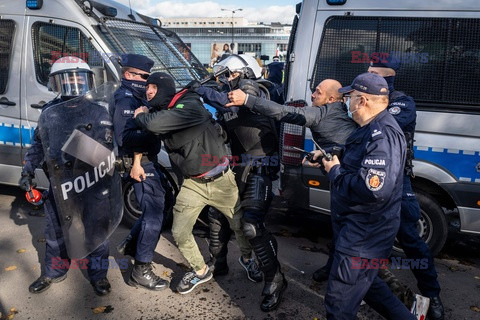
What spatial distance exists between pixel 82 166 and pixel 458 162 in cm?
312

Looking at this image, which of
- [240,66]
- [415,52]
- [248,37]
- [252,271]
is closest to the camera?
[240,66]

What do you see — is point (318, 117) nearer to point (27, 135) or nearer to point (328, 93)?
point (328, 93)

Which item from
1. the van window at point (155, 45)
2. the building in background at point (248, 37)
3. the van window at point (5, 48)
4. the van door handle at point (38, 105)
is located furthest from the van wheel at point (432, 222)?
the building in background at point (248, 37)

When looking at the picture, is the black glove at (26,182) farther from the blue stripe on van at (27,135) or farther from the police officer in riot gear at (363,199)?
the police officer in riot gear at (363,199)

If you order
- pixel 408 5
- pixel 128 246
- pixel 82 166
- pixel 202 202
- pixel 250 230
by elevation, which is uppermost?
pixel 408 5

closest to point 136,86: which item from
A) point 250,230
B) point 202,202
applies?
point 202,202

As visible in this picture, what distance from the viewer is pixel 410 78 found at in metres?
3.92

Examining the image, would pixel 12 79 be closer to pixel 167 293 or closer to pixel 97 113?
pixel 97 113

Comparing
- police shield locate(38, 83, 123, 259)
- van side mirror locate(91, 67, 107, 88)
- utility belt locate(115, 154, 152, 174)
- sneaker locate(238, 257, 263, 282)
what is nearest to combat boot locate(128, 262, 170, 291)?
police shield locate(38, 83, 123, 259)

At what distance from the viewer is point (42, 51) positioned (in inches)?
195

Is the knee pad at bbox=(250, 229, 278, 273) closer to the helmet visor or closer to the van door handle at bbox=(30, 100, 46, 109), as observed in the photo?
the helmet visor

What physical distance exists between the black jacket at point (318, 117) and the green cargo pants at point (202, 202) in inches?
25.4

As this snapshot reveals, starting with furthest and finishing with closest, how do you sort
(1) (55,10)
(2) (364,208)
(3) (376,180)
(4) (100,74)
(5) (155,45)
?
(5) (155,45) → (1) (55,10) → (4) (100,74) → (2) (364,208) → (3) (376,180)

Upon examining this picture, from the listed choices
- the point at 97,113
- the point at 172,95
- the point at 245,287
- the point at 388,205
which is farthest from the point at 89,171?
the point at 388,205
